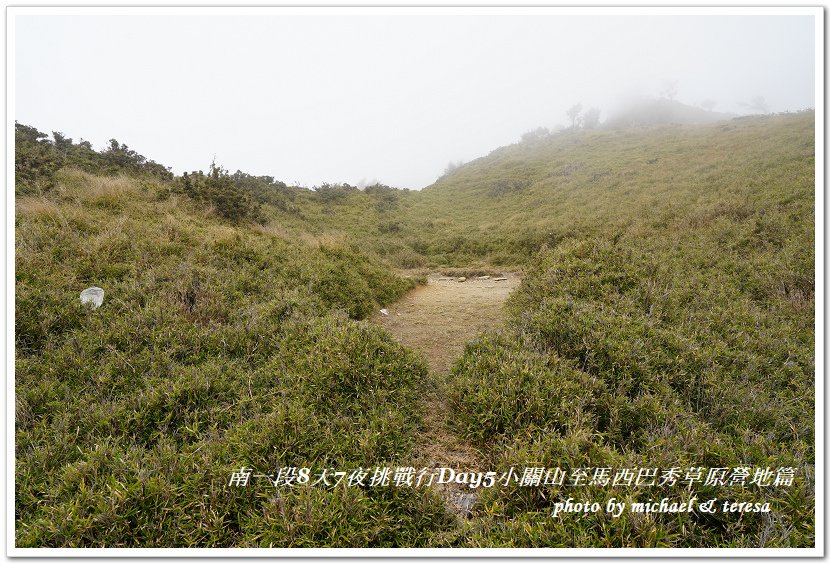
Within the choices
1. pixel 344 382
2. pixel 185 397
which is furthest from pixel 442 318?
pixel 185 397

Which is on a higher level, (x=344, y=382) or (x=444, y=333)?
(x=344, y=382)

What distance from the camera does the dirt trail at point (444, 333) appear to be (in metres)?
3.59

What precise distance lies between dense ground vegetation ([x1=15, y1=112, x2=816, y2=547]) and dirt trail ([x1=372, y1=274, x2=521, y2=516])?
18 cm

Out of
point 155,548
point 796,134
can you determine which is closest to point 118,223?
point 155,548

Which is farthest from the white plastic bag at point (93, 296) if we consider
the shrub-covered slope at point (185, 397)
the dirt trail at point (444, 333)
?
the dirt trail at point (444, 333)

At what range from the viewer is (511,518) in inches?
111

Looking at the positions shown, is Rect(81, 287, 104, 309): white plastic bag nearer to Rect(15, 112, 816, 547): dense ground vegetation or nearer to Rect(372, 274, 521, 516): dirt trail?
Rect(15, 112, 816, 547): dense ground vegetation

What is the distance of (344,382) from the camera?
14.1 feet

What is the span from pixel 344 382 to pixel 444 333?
136 inches

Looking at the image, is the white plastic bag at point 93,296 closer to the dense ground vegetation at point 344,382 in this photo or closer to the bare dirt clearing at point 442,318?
the dense ground vegetation at point 344,382

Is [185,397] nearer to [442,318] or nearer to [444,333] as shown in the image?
[444,333]

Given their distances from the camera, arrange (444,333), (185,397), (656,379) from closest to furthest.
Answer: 1. (185,397)
2. (656,379)
3. (444,333)

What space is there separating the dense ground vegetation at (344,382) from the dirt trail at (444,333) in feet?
0.58

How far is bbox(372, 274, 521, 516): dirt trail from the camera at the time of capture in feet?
11.8
